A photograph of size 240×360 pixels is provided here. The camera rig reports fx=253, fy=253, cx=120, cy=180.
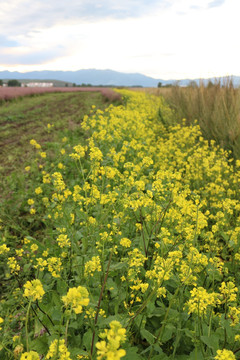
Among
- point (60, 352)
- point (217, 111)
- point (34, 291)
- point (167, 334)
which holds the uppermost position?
point (217, 111)

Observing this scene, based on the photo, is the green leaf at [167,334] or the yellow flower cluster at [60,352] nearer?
the yellow flower cluster at [60,352]

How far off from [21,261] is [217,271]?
6.26ft

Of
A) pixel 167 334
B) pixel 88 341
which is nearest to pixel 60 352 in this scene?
pixel 88 341

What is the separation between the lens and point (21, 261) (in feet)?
8.64

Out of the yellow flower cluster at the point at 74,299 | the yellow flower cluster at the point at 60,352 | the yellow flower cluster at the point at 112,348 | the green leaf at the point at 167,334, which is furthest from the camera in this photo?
the green leaf at the point at 167,334

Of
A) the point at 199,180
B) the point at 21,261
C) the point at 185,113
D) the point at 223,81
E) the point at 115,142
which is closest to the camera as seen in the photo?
the point at 21,261

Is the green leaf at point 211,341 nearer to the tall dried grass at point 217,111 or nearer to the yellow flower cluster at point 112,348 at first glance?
the yellow flower cluster at point 112,348

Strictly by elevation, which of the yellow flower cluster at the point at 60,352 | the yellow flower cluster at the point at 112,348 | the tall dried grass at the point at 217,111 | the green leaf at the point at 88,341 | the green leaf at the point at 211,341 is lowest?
the green leaf at the point at 88,341

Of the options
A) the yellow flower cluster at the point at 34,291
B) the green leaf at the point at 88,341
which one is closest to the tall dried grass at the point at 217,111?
the green leaf at the point at 88,341

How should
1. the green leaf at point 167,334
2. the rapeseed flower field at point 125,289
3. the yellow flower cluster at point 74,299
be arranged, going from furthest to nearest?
the green leaf at point 167,334
the rapeseed flower field at point 125,289
the yellow flower cluster at point 74,299

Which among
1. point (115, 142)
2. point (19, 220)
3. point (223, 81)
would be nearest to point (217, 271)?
point (19, 220)

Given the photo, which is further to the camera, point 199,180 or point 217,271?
point 199,180

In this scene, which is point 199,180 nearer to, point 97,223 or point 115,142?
point 115,142

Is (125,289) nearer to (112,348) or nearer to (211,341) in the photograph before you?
(211,341)
